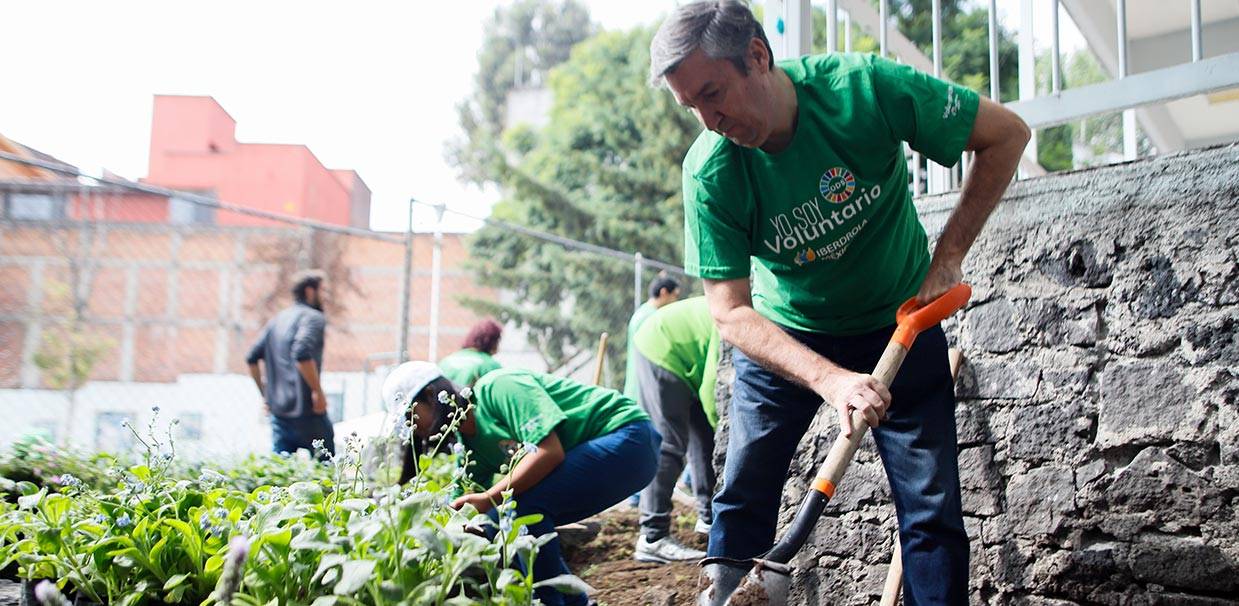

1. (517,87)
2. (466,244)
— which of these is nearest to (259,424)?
(466,244)

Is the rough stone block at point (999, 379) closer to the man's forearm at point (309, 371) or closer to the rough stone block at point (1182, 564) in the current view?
the rough stone block at point (1182, 564)

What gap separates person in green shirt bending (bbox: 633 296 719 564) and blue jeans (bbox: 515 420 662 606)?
1352 millimetres

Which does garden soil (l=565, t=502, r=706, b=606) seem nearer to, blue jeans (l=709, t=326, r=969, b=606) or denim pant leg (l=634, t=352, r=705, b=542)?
denim pant leg (l=634, t=352, r=705, b=542)

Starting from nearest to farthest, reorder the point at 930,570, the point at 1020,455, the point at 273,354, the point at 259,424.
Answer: the point at 930,570, the point at 1020,455, the point at 273,354, the point at 259,424

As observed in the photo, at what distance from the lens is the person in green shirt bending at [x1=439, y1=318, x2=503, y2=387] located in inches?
192

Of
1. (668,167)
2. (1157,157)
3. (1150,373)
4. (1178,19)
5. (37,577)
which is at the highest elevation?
(668,167)

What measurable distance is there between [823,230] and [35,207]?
655 cm

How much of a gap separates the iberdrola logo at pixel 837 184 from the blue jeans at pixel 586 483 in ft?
4.22

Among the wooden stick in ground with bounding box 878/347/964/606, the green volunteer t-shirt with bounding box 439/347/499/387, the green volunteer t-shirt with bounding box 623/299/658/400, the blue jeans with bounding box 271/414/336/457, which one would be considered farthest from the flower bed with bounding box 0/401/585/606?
the blue jeans with bounding box 271/414/336/457

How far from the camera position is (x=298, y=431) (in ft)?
20.0

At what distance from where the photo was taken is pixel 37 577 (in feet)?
6.29

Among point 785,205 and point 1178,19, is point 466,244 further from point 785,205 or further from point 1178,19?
point 785,205

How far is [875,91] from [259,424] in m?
6.78

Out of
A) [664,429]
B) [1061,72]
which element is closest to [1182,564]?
[1061,72]
